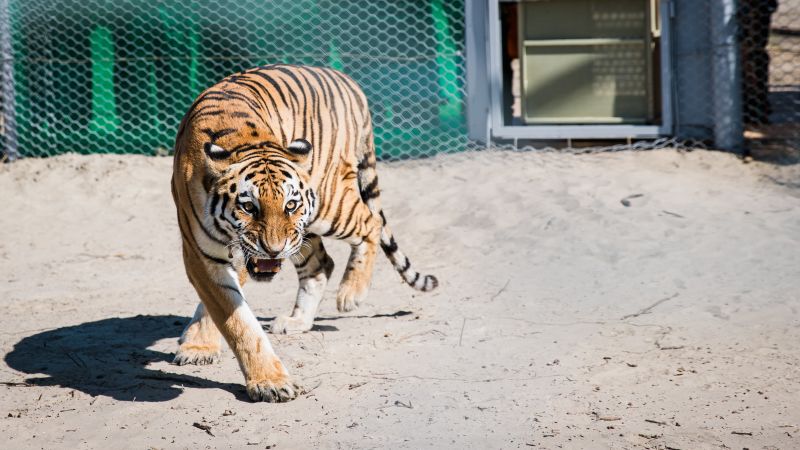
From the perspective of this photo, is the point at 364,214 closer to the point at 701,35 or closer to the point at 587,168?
the point at 587,168

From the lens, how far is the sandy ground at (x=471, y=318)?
3396 millimetres

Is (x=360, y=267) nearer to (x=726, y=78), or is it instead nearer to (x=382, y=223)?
(x=382, y=223)

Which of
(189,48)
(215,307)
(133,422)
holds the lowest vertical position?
(133,422)

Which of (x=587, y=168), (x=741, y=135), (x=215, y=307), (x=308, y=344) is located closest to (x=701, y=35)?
(x=741, y=135)

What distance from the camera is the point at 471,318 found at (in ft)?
15.7

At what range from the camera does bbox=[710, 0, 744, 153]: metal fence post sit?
742 cm

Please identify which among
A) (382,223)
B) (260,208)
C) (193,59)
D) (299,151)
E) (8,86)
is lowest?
(382,223)

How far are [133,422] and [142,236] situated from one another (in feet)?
11.4

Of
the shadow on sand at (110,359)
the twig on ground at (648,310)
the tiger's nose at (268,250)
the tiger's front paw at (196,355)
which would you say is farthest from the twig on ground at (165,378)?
the twig on ground at (648,310)

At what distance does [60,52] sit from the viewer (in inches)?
327

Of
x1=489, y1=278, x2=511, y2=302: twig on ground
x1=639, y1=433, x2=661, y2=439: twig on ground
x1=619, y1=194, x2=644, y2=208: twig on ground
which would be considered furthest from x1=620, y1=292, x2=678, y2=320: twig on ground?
x1=619, y1=194, x2=644, y2=208: twig on ground

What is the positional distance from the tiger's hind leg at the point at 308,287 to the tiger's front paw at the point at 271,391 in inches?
38.1

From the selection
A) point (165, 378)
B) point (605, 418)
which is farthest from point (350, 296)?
point (605, 418)

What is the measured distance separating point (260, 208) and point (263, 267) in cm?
31
